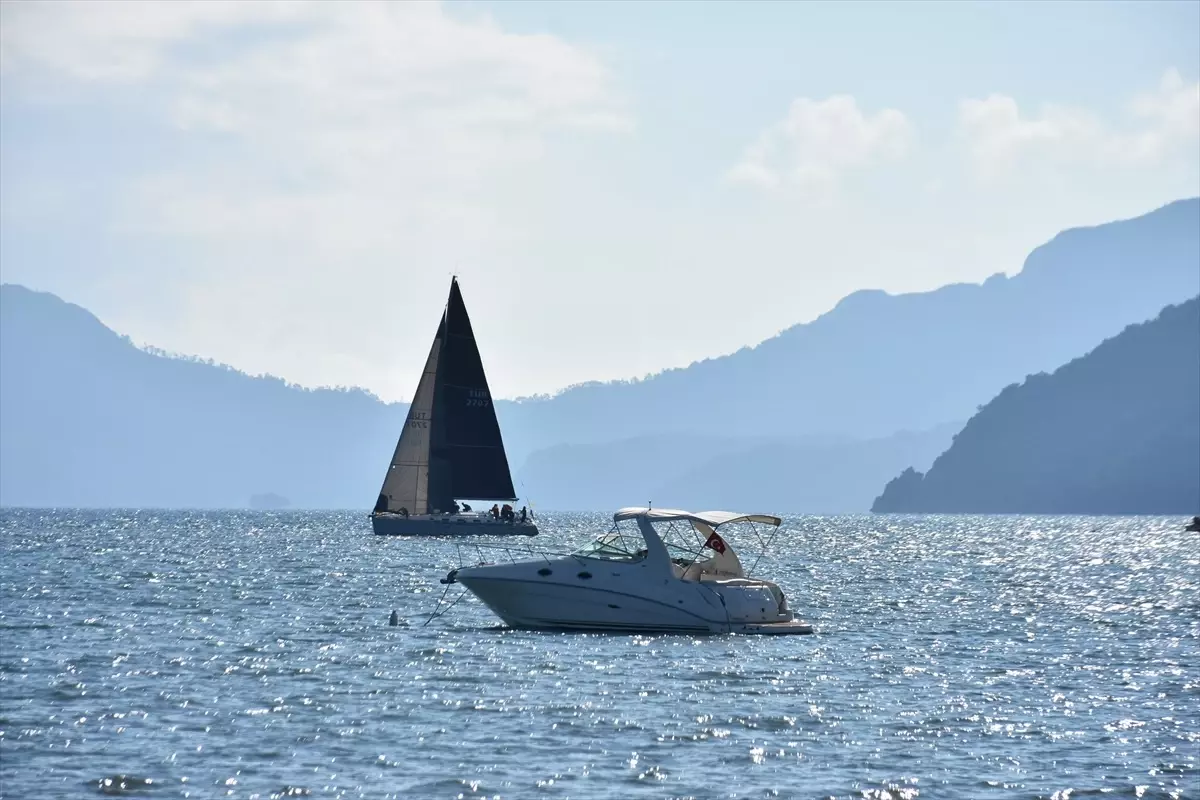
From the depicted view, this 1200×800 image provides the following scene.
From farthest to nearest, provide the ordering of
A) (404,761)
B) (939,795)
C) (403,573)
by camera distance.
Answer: (403,573) → (404,761) → (939,795)

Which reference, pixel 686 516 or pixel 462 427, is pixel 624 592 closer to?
pixel 686 516

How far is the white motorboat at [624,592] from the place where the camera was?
5016 centimetres

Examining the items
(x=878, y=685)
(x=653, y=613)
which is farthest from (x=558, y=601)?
(x=878, y=685)

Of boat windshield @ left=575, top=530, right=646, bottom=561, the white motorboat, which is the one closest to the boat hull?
the white motorboat

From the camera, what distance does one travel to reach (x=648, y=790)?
26891 millimetres

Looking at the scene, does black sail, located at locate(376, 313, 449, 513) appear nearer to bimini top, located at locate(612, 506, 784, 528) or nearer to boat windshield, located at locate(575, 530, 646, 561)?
bimini top, located at locate(612, 506, 784, 528)

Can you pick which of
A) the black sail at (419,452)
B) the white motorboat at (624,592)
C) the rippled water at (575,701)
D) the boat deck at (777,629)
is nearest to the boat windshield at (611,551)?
the white motorboat at (624,592)

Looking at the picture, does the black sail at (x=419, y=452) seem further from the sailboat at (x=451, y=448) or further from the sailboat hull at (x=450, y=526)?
the sailboat hull at (x=450, y=526)

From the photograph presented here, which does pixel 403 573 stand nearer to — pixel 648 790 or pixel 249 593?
pixel 249 593

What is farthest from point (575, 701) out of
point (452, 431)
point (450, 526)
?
point (452, 431)

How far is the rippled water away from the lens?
27.9m

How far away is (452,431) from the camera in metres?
119

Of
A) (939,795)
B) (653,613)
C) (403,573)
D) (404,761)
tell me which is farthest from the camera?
(403,573)

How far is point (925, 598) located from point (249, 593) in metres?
30.7
